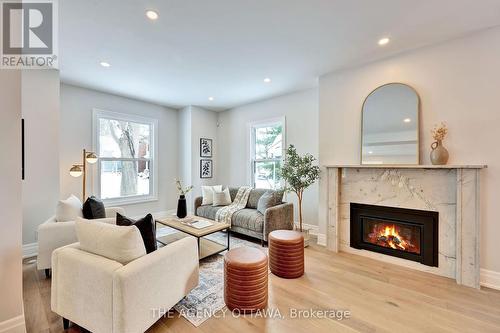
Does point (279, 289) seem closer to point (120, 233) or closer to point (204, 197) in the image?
point (120, 233)

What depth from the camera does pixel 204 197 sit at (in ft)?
15.1

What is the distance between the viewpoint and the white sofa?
4.70ft

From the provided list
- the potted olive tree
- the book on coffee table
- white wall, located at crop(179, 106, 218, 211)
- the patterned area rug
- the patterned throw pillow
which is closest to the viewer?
the patterned area rug

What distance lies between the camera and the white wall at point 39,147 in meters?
3.12

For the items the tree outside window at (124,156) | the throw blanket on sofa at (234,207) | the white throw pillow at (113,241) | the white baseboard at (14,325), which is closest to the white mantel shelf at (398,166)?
the throw blanket on sofa at (234,207)

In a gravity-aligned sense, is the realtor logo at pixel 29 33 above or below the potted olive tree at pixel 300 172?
above

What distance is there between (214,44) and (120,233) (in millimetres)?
2335

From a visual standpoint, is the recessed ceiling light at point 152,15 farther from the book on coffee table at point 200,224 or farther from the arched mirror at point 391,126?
the arched mirror at point 391,126

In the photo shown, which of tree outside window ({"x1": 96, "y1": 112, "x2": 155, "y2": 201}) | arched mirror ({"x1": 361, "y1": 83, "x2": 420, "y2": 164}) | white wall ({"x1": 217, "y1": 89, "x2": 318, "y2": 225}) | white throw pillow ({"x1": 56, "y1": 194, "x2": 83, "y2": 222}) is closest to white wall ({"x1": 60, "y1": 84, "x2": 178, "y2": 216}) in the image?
tree outside window ({"x1": 96, "y1": 112, "x2": 155, "y2": 201})

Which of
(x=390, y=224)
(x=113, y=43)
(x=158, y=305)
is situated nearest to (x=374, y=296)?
(x=390, y=224)

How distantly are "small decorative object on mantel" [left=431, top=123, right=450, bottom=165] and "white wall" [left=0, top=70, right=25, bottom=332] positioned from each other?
4.08 m

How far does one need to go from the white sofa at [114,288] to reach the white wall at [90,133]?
2969 millimetres

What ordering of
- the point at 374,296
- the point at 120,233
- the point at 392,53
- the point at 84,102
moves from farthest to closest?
1. the point at 84,102
2. the point at 392,53
3. the point at 374,296
4. the point at 120,233

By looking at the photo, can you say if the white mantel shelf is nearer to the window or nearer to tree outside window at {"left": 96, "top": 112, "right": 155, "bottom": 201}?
the window
